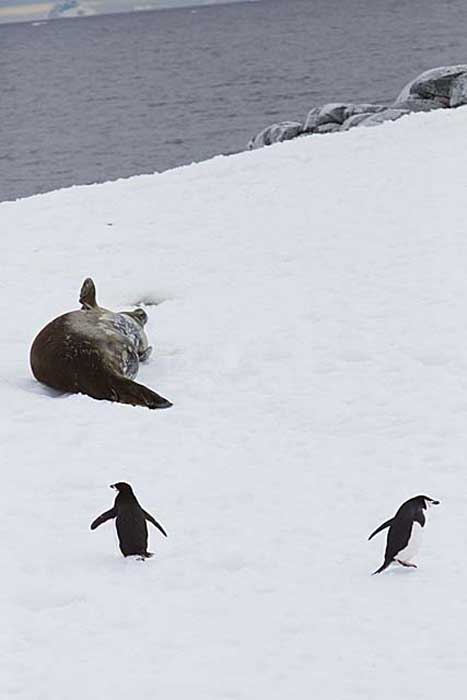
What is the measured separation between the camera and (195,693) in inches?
218

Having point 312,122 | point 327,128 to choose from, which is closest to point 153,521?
point 327,128

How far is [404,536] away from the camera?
666 cm

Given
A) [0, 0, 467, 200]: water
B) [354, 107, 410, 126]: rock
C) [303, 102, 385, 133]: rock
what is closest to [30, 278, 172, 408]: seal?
[354, 107, 410, 126]: rock

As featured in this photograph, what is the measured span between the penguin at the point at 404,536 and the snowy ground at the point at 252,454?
5.5 inches

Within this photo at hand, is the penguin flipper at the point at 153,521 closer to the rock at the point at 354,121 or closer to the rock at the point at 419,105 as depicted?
the rock at the point at 354,121

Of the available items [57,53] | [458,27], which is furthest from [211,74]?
[57,53]

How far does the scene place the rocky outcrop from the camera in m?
25.5

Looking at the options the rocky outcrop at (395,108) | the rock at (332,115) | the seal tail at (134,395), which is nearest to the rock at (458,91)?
the rocky outcrop at (395,108)

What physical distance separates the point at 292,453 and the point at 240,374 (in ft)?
6.96

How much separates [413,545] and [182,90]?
3160 inches

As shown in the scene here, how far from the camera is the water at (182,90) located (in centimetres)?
5334

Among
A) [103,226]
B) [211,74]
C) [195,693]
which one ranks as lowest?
[195,693]

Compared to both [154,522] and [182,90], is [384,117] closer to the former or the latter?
[154,522]

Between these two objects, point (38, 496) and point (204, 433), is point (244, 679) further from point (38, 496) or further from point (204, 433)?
point (204, 433)
